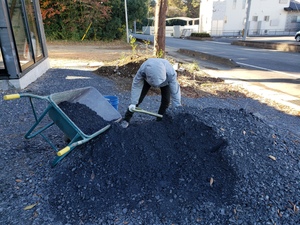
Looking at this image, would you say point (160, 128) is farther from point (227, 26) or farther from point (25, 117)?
point (227, 26)

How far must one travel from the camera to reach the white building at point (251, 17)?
35.9m

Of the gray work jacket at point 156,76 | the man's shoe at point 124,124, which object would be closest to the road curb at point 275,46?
the gray work jacket at point 156,76

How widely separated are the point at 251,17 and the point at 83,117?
4105 centimetres

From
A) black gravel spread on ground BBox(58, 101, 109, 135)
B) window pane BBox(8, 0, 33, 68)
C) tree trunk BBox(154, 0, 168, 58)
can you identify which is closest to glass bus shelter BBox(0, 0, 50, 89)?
window pane BBox(8, 0, 33, 68)

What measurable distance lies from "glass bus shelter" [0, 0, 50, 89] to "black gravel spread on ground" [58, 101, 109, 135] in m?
2.85

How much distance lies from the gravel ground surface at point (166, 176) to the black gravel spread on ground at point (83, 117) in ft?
0.24

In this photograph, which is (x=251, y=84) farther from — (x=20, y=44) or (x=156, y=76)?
(x=20, y=44)

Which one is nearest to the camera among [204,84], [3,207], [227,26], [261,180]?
[3,207]

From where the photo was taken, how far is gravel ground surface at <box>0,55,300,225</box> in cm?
205

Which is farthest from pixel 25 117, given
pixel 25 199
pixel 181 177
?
pixel 181 177

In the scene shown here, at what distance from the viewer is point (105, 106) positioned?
3256 mm

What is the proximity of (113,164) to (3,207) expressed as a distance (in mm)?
1012

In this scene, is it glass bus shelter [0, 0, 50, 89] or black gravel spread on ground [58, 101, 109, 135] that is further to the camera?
glass bus shelter [0, 0, 50, 89]

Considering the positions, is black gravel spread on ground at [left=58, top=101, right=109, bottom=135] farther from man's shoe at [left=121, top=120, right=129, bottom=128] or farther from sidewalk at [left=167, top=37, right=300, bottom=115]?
sidewalk at [left=167, top=37, right=300, bottom=115]
